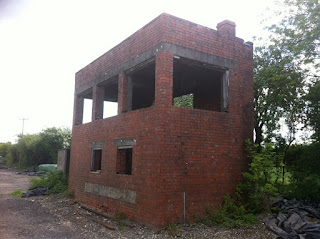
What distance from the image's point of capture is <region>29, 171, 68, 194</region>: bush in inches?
589

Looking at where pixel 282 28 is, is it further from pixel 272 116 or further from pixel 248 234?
pixel 248 234

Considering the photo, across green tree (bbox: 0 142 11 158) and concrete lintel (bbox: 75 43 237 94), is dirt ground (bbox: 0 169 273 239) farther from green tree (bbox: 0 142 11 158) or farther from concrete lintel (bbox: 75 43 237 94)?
green tree (bbox: 0 142 11 158)

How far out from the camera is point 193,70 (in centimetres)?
988

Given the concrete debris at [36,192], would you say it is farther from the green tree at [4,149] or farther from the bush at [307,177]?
the green tree at [4,149]

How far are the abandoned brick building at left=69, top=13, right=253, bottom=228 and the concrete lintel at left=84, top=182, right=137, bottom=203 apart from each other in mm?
30

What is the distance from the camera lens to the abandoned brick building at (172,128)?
25.7 ft

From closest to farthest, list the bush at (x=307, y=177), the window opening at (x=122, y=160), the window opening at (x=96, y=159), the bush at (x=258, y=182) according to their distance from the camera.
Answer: the bush at (x=258, y=182), the window opening at (x=122, y=160), the bush at (x=307, y=177), the window opening at (x=96, y=159)

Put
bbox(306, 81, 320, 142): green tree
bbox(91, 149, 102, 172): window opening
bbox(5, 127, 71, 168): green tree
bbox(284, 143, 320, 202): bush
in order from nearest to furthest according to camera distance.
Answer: bbox(284, 143, 320, 202): bush, bbox(306, 81, 320, 142): green tree, bbox(91, 149, 102, 172): window opening, bbox(5, 127, 71, 168): green tree

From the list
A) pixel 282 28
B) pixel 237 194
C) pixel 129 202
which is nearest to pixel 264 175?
pixel 237 194

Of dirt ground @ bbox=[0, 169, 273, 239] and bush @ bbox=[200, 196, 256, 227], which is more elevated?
bush @ bbox=[200, 196, 256, 227]

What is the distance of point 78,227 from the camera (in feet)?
28.1

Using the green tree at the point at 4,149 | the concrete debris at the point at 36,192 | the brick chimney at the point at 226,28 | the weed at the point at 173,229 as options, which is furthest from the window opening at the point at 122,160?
the green tree at the point at 4,149

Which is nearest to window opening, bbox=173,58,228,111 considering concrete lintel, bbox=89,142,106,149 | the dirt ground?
concrete lintel, bbox=89,142,106,149

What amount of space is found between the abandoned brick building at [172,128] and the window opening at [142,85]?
8 centimetres
